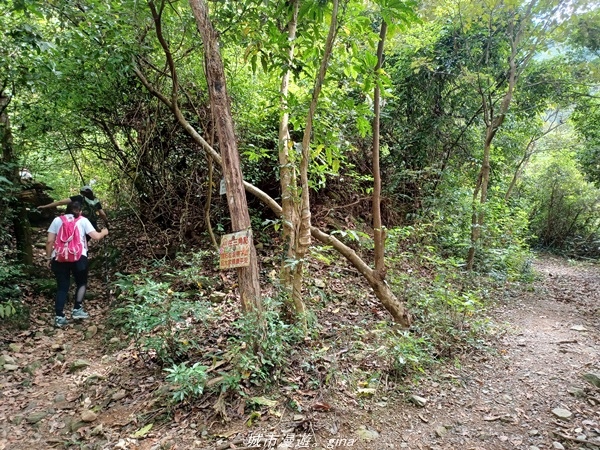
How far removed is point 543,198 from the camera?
15703 millimetres

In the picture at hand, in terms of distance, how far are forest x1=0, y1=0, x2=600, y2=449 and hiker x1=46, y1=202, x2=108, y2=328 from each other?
32 cm

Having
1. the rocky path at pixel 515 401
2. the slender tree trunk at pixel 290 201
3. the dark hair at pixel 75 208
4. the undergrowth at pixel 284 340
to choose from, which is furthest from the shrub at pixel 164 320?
the dark hair at pixel 75 208

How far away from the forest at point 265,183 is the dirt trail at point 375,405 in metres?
0.07

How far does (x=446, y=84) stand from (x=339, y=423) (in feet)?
27.5

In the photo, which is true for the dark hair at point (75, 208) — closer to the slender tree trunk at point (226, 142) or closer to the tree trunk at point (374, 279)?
the slender tree trunk at point (226, 142)

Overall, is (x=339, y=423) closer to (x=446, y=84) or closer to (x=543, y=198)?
(x=446, y=84)

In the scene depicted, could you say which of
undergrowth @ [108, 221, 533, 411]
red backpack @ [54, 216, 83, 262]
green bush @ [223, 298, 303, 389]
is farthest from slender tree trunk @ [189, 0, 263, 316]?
red backpack @ [54, 216, 83, 262]

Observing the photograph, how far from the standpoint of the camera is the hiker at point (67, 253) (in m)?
4.81

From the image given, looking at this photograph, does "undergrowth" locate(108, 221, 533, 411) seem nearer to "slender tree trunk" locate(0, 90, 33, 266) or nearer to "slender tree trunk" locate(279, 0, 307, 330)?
"slender tree trunk" locate(279, 0, 307, 330)

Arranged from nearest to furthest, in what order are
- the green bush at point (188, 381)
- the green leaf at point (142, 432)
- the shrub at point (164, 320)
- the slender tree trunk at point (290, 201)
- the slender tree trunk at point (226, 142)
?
the green leaf at point (142, 432), the green bush at point (188, 381), the slender tree trunk at point (226, 142), the shrub at point (164, 320), the slender tree trunk at point (290, 201)

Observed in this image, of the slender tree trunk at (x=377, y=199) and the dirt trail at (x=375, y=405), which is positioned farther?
the slender tree trunk at (x=377, y=199)

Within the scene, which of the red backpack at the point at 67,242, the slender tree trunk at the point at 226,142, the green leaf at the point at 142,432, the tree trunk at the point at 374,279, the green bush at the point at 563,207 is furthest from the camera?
the green bush at the point at 563,207

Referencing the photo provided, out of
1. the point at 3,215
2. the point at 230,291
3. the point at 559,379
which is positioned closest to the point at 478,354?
the point at 559,379

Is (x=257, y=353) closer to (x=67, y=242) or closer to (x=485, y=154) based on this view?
(x=67, y=242)
